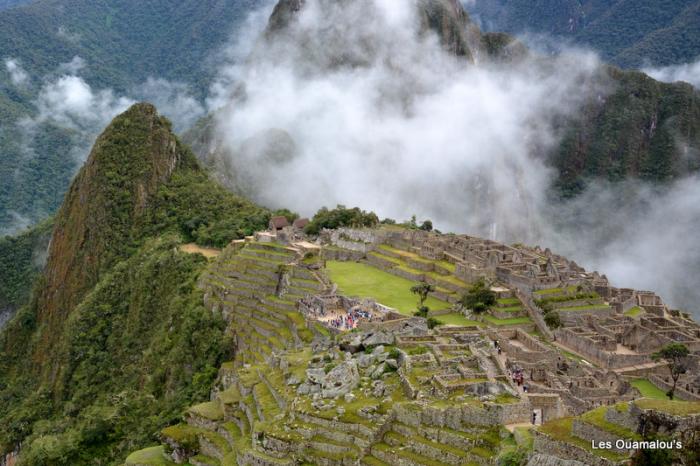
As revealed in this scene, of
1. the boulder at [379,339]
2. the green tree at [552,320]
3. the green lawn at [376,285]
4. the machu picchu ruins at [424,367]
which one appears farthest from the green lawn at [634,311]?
the boulder at [379,339]

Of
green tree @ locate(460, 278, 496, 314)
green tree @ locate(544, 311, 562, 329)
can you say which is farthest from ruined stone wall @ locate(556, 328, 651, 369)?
green tree @ locate(460, 278, 496, 314)

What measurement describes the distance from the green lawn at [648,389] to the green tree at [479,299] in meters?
10.5

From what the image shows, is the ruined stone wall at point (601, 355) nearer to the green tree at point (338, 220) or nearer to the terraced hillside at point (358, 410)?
the terraced hillside at point (358, 410)

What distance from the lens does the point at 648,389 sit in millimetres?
36250

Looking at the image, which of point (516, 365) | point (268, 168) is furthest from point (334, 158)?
point (516, 365)

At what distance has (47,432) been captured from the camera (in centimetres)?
4900

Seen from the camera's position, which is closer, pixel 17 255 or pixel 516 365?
pixel 516 365

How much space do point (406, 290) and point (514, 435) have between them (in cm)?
3285

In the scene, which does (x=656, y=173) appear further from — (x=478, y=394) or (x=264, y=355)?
(x=478, y=394)

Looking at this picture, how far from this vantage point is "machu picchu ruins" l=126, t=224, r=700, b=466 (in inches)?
689

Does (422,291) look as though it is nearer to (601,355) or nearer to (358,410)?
(601,355)

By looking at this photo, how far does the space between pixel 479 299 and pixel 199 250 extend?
3141 cm

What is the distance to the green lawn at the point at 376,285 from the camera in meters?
45.2

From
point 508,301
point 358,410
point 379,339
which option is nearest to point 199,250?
point 508,301
